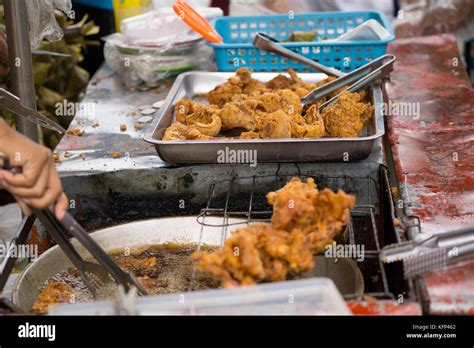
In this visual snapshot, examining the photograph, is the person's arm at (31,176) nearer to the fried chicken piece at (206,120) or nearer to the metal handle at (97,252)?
→ the metal handle at (97,252)

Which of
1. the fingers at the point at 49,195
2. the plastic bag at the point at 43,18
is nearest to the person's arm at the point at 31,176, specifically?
the fingers at the point at 49,195

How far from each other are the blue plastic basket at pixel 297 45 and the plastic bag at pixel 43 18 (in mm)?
1016

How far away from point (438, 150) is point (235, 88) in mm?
1143

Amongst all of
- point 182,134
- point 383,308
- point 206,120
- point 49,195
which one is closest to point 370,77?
point 206,120

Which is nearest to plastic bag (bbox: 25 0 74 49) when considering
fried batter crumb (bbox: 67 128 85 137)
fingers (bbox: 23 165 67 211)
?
fried batter crumb (bbox: 67 128 85 137)

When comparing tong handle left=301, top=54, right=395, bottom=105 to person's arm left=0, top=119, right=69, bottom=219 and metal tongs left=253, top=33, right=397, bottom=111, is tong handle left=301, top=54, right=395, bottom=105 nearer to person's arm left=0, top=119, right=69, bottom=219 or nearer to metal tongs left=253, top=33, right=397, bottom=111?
metal tongs left=253, top=33, right=397, bottom=111

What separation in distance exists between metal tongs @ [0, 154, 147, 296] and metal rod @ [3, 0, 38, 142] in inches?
44.8

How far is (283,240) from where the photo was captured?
6.65 ft

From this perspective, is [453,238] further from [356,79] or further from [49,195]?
[356,79]
